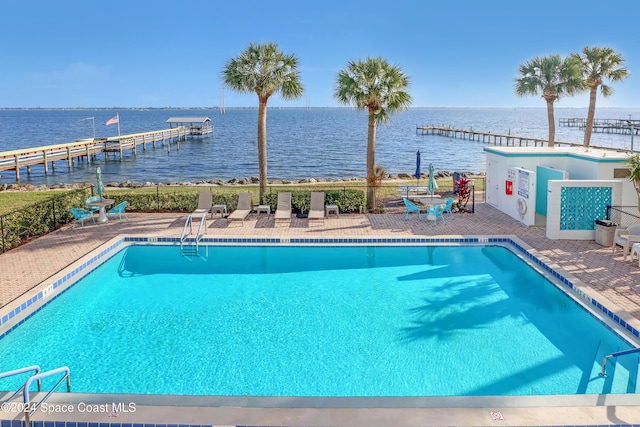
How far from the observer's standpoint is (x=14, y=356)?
330 inches

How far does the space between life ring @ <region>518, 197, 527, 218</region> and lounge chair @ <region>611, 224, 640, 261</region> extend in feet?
10.0

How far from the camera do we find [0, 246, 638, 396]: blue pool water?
758cm

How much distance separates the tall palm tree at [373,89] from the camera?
60.1ft

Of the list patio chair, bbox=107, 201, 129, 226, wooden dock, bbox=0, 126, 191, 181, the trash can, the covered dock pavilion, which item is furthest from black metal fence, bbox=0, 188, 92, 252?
the covered dock pavilion

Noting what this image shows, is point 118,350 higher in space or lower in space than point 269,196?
lower

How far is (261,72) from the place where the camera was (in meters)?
18.7

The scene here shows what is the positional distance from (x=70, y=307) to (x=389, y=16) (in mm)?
58956

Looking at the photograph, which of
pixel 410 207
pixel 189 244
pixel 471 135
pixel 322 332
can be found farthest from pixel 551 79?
pixel 471 135

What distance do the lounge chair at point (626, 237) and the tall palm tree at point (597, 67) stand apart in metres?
21.1

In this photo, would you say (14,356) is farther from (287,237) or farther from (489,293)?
(489,293)

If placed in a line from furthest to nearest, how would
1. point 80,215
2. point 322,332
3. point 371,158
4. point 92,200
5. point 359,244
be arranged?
point 371,158 < point 92,200 < point 80,215 < point 359,244 < point 322,332

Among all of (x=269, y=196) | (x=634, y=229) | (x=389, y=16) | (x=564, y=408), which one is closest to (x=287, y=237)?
(x=269, y=196)

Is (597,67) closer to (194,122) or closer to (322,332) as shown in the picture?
(322,332)

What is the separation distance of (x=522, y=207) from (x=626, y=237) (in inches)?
156
